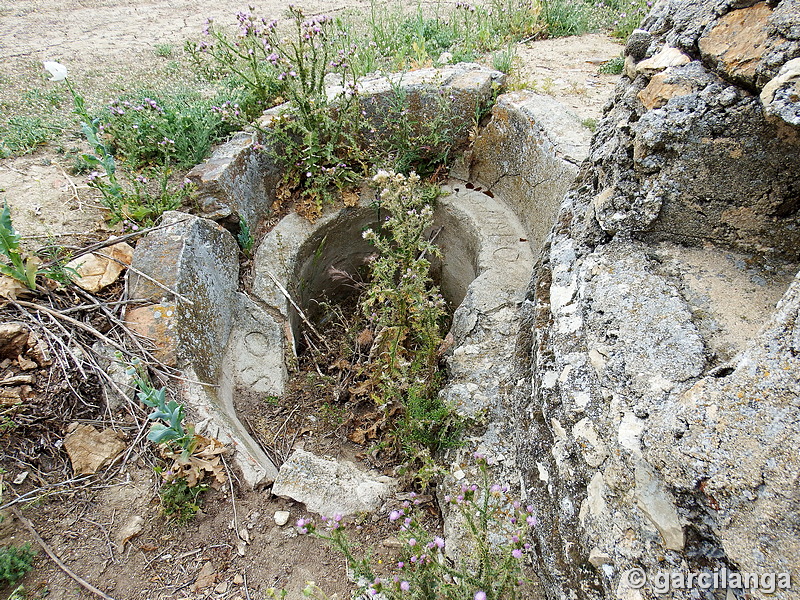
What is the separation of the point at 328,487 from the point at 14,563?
1202 millimetres

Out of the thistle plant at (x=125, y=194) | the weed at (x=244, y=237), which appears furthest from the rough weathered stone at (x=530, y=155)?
the thistle plant at (x=125, y=194)

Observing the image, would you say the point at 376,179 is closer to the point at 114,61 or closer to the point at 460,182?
the point at 460,182

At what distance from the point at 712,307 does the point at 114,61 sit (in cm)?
629

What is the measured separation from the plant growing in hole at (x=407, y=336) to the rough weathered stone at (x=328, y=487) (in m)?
0.25

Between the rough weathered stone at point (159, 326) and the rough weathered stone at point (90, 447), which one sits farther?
the rough weathered stone at point (159, 326)

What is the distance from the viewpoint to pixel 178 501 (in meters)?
2.06

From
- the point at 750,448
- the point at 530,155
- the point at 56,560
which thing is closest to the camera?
the point at 750,448

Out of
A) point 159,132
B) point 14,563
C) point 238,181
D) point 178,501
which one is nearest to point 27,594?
point 14,563

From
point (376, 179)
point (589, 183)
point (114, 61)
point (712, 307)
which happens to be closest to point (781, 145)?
point (712, 307)

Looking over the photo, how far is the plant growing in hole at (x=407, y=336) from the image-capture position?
7.55 feet

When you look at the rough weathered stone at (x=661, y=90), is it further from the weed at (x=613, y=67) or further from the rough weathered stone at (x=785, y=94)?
the weed at (x=613, y=67)

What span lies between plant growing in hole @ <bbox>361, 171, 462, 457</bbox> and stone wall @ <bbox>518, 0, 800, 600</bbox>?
0.55 meters

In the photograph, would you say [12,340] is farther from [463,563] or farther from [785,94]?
[785,94]

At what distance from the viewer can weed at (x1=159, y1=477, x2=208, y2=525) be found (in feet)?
6.67
